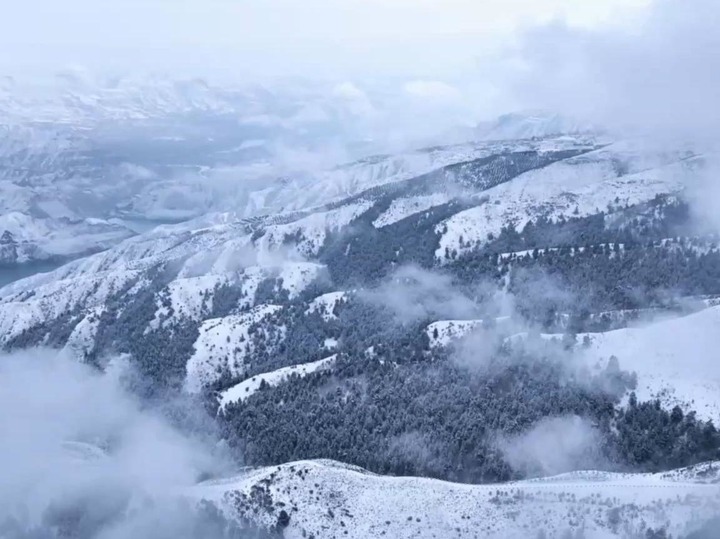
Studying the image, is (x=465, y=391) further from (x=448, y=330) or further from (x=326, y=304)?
(x=326, y=304)

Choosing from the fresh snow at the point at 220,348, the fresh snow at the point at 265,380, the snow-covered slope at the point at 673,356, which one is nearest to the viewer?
the snow-covered slope at the point at 673,356

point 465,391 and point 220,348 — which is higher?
point 465,391

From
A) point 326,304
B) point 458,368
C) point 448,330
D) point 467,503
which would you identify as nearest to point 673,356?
point 458,368

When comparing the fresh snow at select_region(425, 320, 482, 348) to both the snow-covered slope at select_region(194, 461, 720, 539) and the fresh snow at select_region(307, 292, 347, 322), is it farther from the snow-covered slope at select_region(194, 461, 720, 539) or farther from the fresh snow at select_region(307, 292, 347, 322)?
the snow-covered slope at select_region(194, 461, 720, 539)

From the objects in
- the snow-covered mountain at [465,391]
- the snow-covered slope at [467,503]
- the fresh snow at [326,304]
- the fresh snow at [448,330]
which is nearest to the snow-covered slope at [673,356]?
the snow-covered mountain at [465,391]

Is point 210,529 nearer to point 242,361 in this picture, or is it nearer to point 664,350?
point 242,361

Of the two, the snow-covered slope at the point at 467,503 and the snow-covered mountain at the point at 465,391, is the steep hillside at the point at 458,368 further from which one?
the snow-covered slope at the point at 467,503

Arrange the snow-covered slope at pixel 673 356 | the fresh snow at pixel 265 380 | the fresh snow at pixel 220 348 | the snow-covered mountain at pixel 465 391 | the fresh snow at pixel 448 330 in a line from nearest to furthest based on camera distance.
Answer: the snow-covered mountain at pixel 465 391
the snow-covered slope at pixel 673 356
the fresh snow at pixel 265 380
the fresh snow at pixel 448 330
the fresh snow at pixel 220 348

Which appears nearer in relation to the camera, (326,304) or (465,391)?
(465,391)
